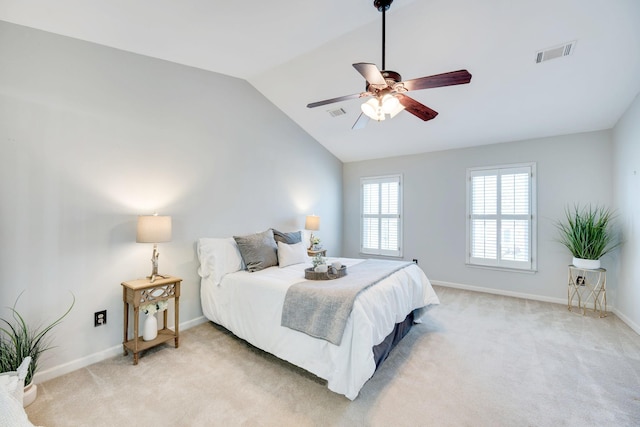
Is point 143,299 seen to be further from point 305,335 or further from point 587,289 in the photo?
point 587,289

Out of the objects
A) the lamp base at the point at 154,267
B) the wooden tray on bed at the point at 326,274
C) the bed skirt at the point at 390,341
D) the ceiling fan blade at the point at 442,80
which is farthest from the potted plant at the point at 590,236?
the lamp base at the point at 154,267

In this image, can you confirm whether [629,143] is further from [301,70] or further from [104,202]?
[104,202]

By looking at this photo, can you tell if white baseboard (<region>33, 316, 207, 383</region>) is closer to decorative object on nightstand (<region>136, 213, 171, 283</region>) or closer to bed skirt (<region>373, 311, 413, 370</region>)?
decorative object on nightstand (<region>136, 213, 171, 283</region>)

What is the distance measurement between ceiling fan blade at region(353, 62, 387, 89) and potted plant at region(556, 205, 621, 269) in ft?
11.7

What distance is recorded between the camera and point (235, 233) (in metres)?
3.83

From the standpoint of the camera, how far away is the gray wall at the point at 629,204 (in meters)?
3.18

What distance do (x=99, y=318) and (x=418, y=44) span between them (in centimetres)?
418

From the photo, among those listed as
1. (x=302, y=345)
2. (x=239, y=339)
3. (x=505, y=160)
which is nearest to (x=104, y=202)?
(x=239, y=339)

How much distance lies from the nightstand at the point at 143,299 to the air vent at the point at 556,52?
4.35 m

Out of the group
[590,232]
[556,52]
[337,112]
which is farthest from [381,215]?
[556,52]

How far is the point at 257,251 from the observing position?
10.8 feet

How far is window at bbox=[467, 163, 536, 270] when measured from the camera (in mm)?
4328

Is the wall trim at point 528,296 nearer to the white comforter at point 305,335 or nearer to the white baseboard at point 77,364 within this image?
the white comforter at point 305,335

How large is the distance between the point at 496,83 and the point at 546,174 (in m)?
1.91
